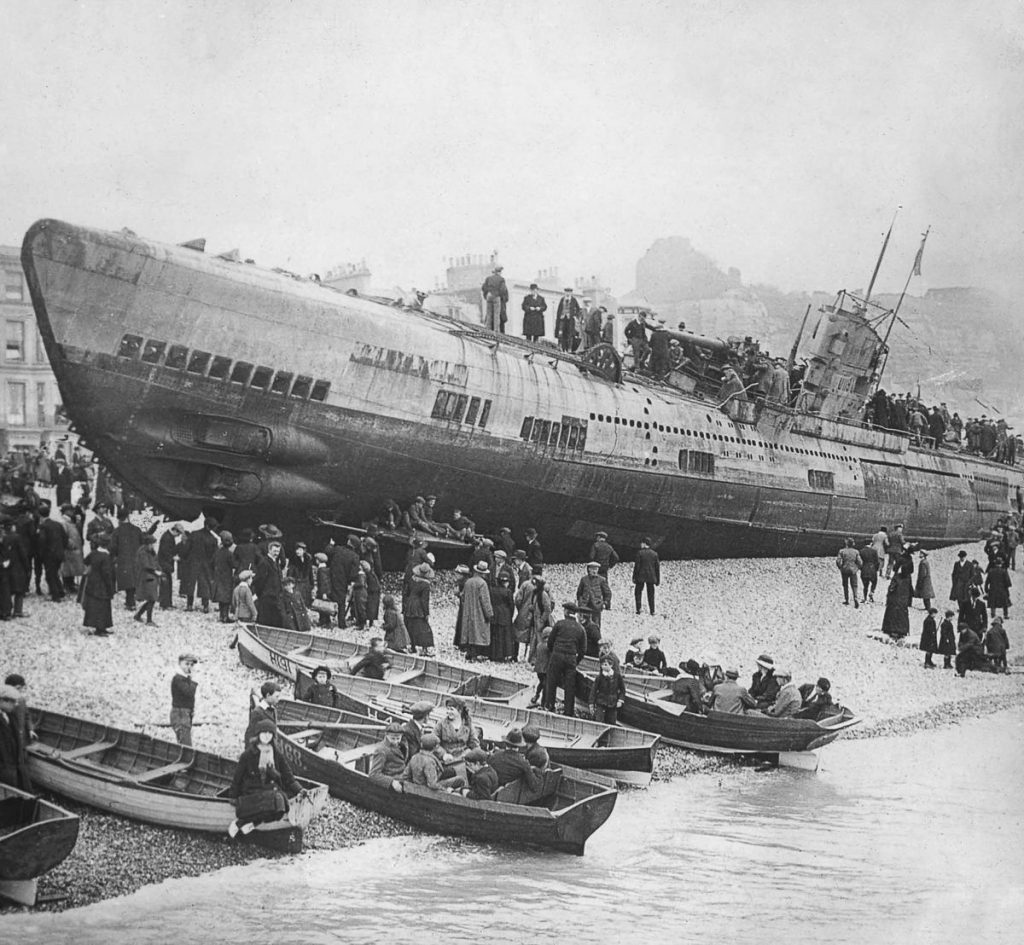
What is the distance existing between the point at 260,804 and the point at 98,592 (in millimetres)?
3885

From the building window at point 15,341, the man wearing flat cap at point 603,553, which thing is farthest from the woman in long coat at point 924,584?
the building window at point 15,341

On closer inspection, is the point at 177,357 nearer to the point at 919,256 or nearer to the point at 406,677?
the point at 406,677

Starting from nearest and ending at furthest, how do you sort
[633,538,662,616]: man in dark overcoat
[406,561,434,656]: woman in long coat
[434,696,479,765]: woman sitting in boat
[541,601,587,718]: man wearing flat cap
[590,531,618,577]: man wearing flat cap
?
[434,696,479,765]: woman sitting in boat, [541,601,587,718]: man wearing flat cap, [406,561,434,656]: woman in long coat, [633,538,662,616]: man in dark overcoat, [590,531,618,577]: man wearing flat cap

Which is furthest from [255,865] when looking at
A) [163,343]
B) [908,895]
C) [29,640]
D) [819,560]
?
[819,560]

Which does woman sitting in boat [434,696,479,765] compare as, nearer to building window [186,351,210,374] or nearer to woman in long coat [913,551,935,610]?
building window [186,351,210,374]

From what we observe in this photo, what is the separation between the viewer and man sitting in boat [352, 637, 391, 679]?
11742 millimetres

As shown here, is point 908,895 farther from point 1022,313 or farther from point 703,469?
point 703,469

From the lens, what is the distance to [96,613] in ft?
36.3

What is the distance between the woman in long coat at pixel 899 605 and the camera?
52.6 ft

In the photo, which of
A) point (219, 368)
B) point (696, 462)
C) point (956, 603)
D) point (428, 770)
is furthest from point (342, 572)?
point (956, 603)

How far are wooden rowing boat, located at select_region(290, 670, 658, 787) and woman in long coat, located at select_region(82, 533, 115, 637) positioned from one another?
6.87ft

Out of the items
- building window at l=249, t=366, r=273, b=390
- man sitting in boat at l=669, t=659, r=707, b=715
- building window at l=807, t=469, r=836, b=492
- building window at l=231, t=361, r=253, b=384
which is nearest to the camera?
man sitting in boat at l=669, t=659, r=707, b=715

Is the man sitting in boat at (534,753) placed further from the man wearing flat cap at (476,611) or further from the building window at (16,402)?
the building window at (16,402)

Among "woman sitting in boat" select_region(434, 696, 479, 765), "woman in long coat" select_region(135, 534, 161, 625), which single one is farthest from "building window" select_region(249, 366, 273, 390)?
"woman sitting in boat" select_region(434, 696, 479, 765)
